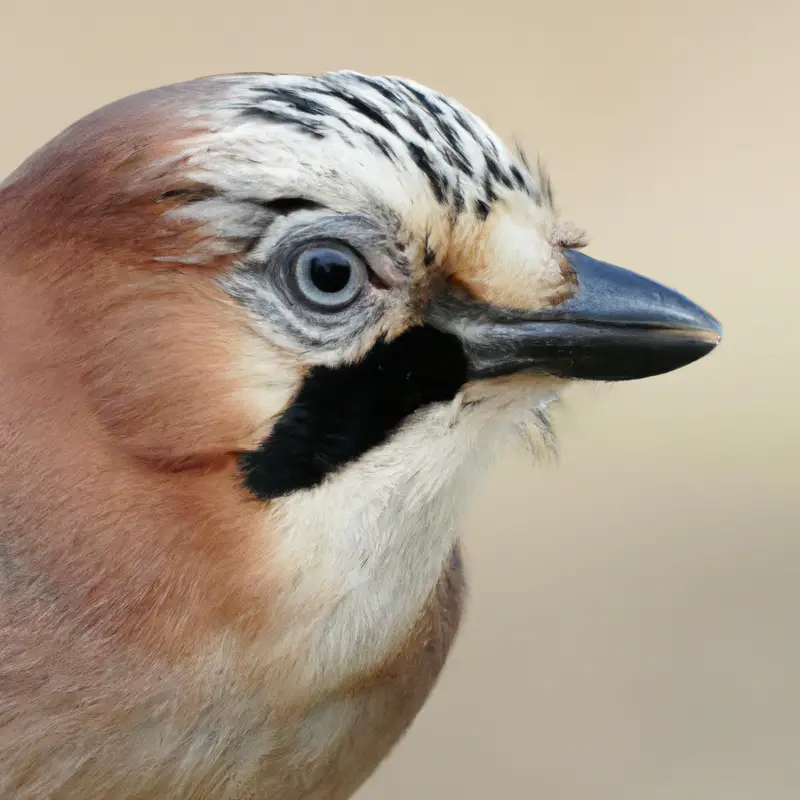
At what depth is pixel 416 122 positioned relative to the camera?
143cm

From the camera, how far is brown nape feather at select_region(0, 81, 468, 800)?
4.39 ft

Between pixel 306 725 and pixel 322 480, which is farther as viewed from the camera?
pixel 306 725

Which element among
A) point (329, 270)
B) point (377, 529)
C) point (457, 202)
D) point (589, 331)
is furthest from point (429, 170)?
point (377, 529)

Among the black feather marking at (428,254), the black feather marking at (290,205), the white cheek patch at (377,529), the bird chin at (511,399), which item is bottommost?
the white cheek patch at (377,529)

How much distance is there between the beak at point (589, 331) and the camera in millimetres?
1423

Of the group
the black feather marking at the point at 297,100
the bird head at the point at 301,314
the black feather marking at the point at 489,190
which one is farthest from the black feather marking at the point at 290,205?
the black feather marking at the point at 489,190

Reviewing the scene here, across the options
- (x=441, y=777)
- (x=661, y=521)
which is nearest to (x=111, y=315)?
(x=441, y=777)

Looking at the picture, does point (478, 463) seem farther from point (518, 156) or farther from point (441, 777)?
point (441, 777)

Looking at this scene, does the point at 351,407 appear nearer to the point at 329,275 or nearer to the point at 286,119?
the point at 329,275

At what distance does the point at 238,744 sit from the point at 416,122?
81 cm

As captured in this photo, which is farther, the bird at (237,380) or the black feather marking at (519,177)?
the black feather marking at (519,177)

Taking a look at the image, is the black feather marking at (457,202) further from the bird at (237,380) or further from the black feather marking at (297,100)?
the black feather marking at (297,100)

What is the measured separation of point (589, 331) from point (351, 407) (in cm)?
32

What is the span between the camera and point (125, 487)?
4.45ft
